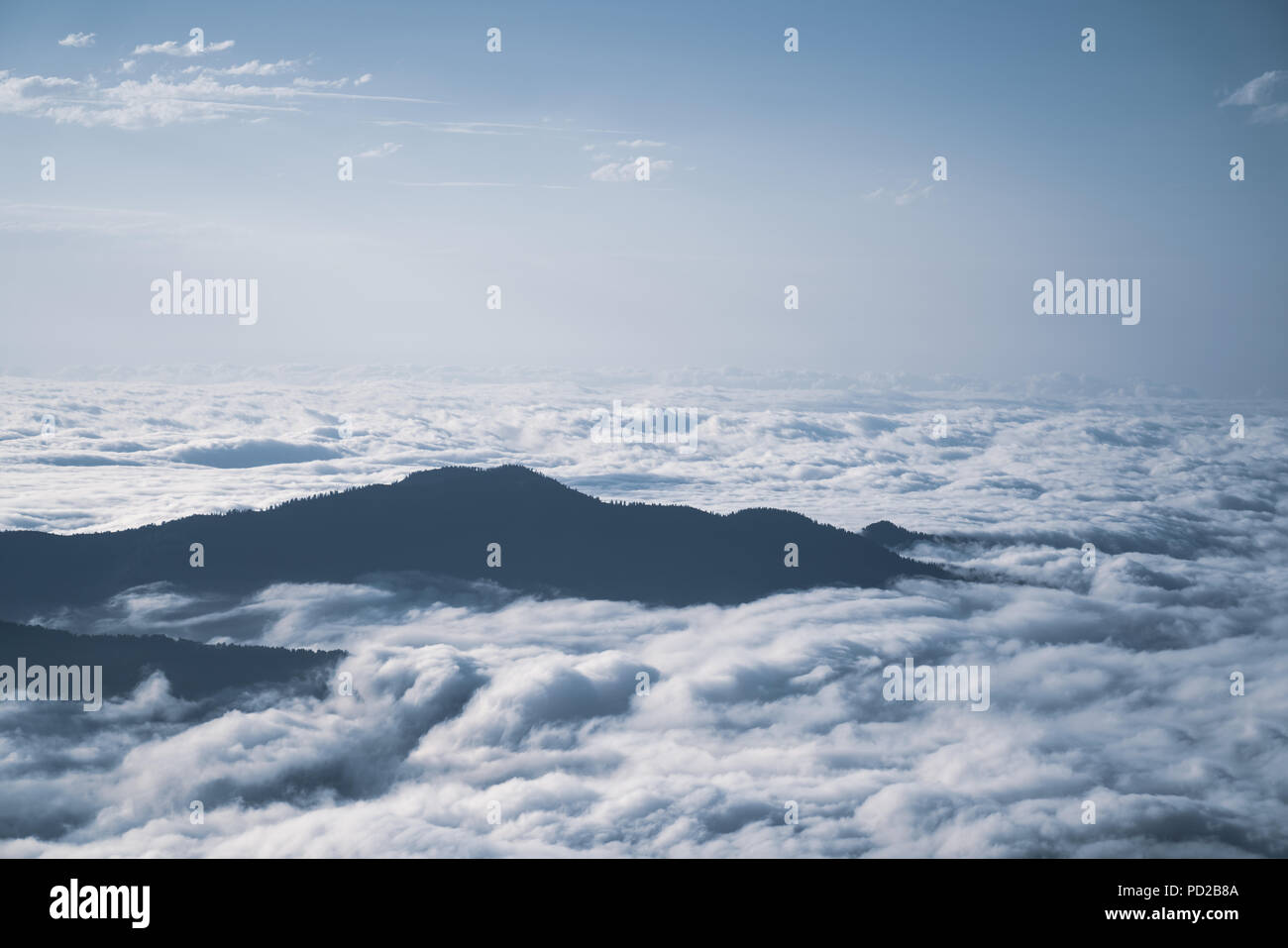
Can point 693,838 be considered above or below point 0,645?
below

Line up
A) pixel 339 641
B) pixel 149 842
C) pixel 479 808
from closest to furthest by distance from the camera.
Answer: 1. pixel 149 842
2. pixel 479 808
3. pixel 339 641

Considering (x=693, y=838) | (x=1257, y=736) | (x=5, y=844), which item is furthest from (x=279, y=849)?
(x=1257, y=736)

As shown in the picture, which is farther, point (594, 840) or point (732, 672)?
point (732, 672)

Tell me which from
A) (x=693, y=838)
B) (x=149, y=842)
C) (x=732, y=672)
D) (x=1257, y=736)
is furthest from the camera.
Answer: (x=732, y=672)

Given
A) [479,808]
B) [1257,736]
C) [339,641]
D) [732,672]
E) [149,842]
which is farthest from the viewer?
[339,641]

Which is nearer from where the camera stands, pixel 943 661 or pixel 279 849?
pixel 279 849

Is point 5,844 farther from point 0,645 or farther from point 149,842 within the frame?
point 0,645

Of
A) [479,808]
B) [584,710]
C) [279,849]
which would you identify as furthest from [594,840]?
[584,710]

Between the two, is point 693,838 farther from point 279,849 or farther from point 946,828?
point 279,849

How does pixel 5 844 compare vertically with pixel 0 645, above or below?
below
